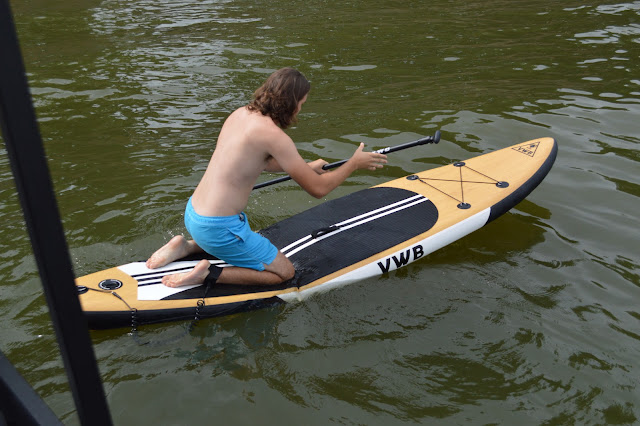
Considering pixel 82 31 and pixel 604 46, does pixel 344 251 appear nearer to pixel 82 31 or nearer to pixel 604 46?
pixel 604 46

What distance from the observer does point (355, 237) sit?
17.0 ft

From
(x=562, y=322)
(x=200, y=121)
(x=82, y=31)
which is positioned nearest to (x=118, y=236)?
(x=200, y=121)

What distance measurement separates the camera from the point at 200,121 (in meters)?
8.37

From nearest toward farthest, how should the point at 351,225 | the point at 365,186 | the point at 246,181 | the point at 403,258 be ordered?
1. the point at 246,181
2. the point at 403,258
3. the point at 351,225
4. the point at 365,186

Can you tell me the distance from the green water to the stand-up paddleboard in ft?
0.52

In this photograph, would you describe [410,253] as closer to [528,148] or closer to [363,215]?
[363,215]

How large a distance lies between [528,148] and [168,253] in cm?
402

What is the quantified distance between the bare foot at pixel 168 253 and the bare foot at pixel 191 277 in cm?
21

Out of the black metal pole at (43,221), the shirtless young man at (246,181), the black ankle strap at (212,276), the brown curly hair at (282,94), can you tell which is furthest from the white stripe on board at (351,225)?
the black metal pole at (43,221)

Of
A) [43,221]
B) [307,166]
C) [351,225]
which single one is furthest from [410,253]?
[43,221]

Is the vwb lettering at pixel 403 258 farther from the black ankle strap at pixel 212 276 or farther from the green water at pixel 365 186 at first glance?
the black ankle strap at pixel 212 276

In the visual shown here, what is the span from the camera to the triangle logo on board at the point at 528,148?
251 inches

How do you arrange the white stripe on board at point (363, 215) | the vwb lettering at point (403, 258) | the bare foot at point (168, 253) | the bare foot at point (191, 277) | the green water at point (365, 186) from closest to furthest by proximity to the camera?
the green water at point (365, 186) → the bare foot at point (191, 277) → the bare foot at point (168, 253) → the vwb lettering at point (403, 258) → the white stripe on board at point (363, 215)

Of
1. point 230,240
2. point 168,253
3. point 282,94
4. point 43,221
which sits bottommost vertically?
point 168,253
